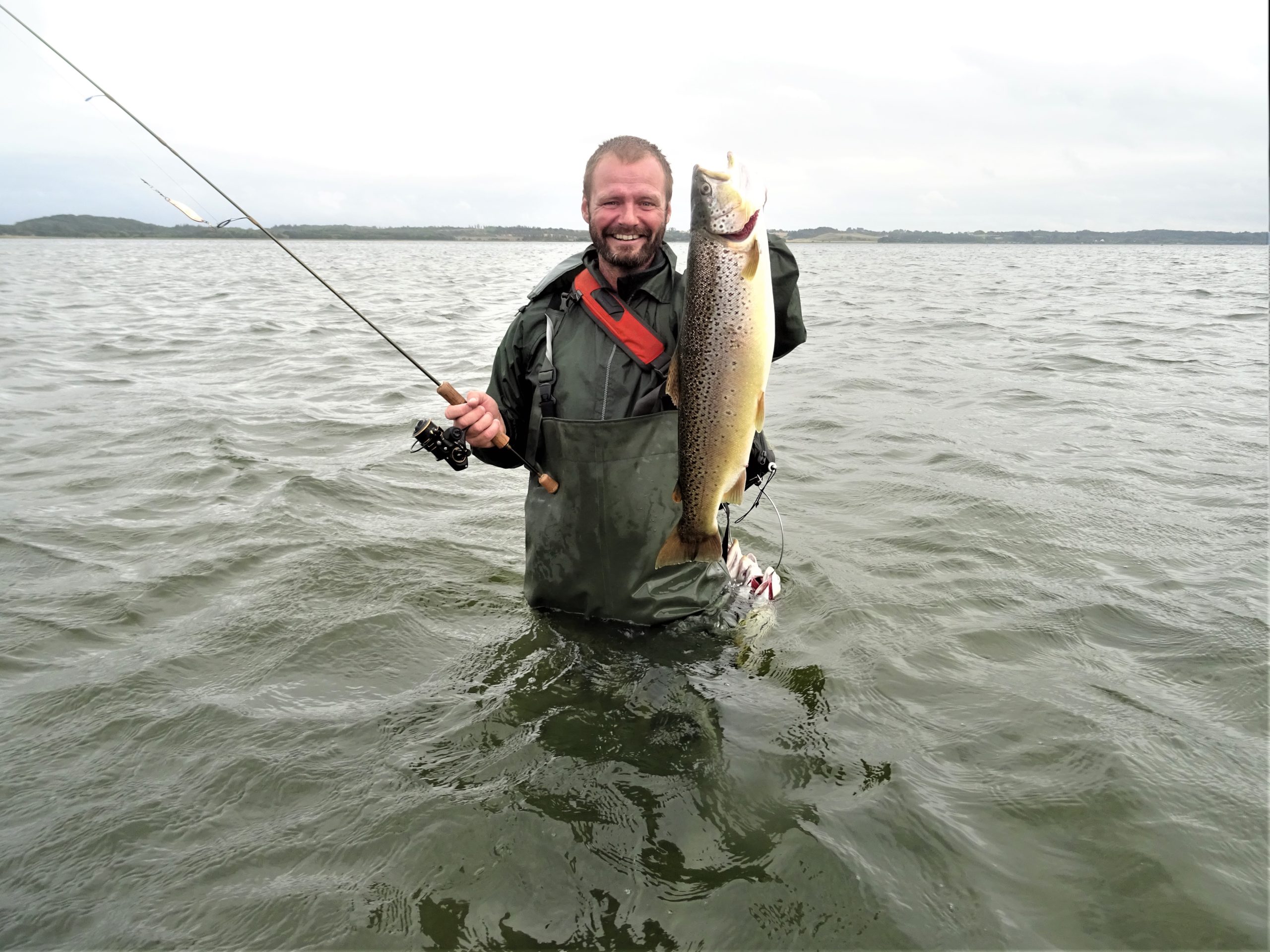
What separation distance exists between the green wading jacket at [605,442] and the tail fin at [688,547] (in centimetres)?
19

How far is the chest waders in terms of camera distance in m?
3.83

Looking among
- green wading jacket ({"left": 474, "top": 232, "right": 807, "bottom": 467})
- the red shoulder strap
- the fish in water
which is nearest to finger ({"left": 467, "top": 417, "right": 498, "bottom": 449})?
green wading jacket ({"left": 474, "top": 232, "right": 807, "bottom": 467})

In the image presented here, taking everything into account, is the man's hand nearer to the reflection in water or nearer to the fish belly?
the fish belly

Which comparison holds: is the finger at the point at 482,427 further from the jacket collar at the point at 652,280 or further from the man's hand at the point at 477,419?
the jacket collar at the point at 652,280

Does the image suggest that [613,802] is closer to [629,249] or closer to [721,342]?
[721,342]

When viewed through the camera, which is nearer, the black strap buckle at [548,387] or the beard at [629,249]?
the beard at [629,249]

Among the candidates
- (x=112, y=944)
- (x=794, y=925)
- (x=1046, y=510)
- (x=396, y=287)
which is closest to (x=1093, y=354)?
(x=1046, y=510)

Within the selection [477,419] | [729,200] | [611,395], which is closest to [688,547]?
[611,395]

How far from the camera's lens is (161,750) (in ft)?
12.1

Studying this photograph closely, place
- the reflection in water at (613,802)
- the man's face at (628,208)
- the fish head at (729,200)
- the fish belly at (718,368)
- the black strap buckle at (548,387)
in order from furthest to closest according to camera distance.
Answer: the black strap buckle at (548,387) → the man's face at (628,208) → the fish belly at (718,368) → the fish head at (729,200) → the reflection in water at (613,802)

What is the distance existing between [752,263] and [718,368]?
43 centimetres

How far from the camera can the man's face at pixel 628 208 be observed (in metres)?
3.68

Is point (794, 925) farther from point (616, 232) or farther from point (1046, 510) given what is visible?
point (1046, 510)

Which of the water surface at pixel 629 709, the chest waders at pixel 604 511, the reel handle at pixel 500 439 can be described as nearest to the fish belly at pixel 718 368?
the chest waders at pixel 604 511
